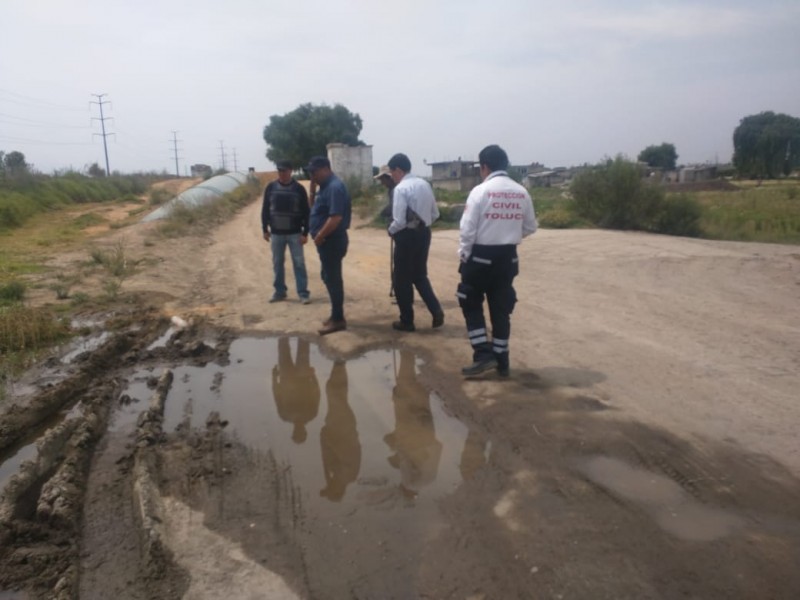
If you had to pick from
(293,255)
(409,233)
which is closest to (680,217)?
(293,255)

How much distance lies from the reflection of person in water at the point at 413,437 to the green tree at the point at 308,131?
49922mm

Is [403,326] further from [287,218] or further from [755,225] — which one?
[755,225]

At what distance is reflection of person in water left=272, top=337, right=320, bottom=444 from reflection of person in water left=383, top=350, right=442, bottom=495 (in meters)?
0.68

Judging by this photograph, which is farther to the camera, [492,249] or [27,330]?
[27,330]

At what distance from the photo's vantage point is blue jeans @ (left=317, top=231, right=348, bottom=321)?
22.8 feet

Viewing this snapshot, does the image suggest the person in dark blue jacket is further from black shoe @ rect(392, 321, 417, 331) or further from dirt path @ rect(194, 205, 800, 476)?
black shoe @ rect(392, 321, 417, 331)

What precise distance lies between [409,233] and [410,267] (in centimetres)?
37

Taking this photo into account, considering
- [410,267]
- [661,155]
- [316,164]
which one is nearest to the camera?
[410,267]

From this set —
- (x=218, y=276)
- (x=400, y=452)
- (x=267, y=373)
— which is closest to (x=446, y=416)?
(x=400, y=452)

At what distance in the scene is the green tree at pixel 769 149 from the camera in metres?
66.7

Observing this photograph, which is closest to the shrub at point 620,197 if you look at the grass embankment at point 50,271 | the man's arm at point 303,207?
the grass embankment at point 50,271

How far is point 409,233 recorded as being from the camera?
660cm

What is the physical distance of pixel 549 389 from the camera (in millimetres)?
5121

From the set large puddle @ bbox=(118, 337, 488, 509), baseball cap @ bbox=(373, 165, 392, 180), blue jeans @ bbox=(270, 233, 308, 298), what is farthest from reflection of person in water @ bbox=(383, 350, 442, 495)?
blue jeans @ bbox=(270, 233, 308, 298)
